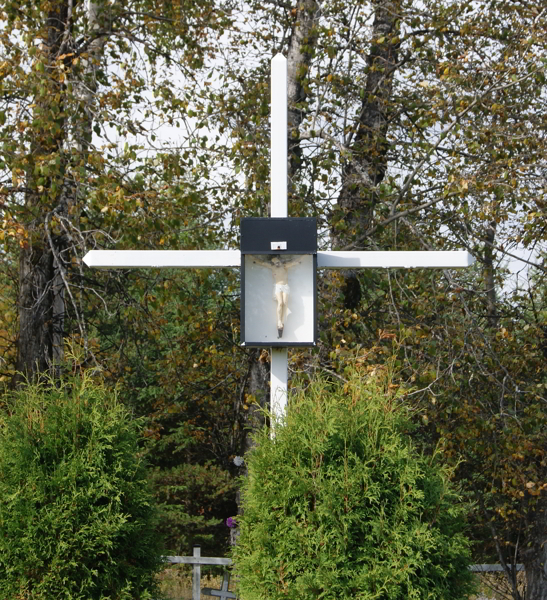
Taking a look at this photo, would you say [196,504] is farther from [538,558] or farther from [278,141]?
[278,141]

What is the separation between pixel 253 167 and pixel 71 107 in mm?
1762

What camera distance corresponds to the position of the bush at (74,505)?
384cm

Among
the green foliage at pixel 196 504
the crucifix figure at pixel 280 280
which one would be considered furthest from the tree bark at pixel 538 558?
the green foliage at pixel 196 504

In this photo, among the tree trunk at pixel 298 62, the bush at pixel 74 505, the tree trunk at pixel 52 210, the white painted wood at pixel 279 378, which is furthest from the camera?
the tree trunk at pixel 298 62

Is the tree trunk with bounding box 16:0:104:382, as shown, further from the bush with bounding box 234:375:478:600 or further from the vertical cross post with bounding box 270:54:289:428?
the bush with bounding box 234:375:478:600

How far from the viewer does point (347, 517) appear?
11.9 feet

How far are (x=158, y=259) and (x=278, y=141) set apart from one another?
37.1 inches

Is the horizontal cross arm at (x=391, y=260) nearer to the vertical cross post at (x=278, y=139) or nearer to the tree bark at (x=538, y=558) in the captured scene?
the vertical cross post at (x=278, y=139)

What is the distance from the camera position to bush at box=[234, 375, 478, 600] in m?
3.61

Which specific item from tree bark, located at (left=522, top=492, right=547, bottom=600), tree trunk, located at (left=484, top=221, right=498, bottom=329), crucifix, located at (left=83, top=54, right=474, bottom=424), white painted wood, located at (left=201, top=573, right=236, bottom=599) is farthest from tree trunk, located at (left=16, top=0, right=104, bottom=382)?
tree bark, located at (left=522, top=492, right=547, bottom=600)

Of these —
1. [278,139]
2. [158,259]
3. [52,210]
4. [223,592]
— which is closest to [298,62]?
[52,210]

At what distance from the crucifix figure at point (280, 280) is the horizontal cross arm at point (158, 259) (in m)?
0.20

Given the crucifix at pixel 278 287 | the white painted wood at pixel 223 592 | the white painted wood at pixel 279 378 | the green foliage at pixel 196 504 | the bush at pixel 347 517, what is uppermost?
the crucifix at pixel 278 287

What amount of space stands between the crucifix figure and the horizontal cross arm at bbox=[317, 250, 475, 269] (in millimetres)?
260
